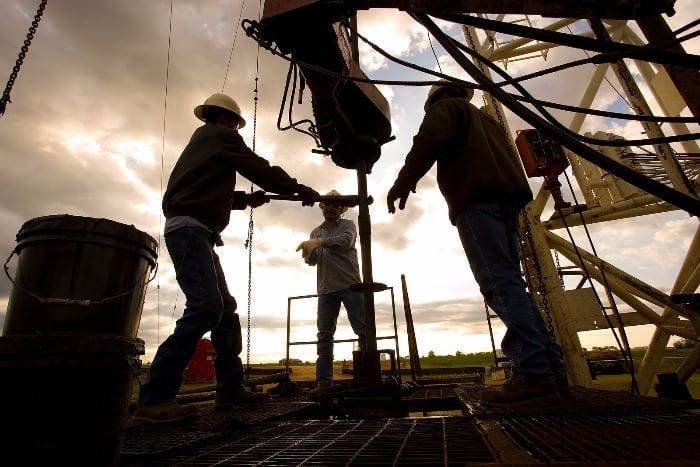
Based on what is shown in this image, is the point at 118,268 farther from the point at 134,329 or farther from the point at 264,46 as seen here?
the point at 264,46

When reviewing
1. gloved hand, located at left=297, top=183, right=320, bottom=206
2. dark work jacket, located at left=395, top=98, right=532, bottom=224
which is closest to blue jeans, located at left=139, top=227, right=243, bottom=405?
gloved hand, located at left=297, top=183, right=320, bottom=206

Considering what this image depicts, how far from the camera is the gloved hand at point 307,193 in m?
3.09

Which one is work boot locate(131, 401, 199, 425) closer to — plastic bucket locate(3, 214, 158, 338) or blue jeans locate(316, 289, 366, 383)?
plastic bucket locate(3, 214, 158, 338)

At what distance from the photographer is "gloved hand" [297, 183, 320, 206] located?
309cm

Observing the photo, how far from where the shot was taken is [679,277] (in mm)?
4801

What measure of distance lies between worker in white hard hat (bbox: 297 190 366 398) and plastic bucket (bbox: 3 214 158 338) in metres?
2.77

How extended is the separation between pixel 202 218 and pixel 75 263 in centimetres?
99

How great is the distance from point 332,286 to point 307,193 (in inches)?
74.1

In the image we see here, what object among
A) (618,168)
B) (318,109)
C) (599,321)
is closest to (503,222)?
(618,168)

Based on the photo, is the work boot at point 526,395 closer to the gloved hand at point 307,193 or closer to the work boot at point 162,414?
the work boot at point 162,414

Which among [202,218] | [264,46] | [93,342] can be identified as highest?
[264,46]

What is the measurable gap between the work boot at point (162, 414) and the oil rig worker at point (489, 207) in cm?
183

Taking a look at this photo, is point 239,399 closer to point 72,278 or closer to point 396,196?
point 72,278

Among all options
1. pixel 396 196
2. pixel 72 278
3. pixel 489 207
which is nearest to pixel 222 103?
pixel 396 196
